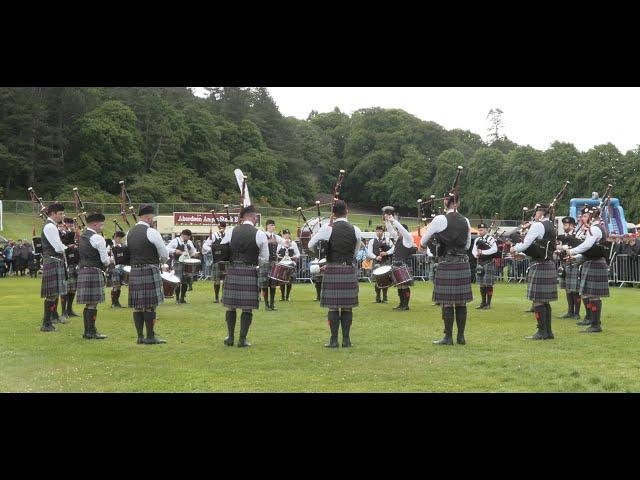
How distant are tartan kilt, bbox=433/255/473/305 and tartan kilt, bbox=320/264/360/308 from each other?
1067mm

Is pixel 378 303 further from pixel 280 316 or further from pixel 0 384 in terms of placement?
pixel 0 384

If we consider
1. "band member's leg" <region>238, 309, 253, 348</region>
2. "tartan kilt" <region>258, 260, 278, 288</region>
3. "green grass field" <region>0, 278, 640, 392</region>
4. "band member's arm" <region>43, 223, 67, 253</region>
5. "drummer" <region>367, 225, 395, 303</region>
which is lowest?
"green grass field" <region>0, 278, 640, 392</region>

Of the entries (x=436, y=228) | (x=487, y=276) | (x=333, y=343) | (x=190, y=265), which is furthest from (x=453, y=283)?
(x=190, y=265)

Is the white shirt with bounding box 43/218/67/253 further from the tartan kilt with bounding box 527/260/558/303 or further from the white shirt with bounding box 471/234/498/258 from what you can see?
the white shirt with bounding box 471/234/498/258

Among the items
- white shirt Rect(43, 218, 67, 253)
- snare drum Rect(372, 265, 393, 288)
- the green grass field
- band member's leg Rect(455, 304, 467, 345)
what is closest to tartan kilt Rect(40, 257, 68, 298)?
white shirt Rect(43, 218, 67, 253)

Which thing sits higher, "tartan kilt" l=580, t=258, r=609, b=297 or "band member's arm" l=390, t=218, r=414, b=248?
"band member's arm" l=390, t=218, r=414, b=248

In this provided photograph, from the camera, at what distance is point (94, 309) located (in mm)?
9664

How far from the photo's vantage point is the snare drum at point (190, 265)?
46.2 feet

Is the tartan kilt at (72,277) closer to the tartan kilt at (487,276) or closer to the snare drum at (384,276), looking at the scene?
the snare drum at (384,276)

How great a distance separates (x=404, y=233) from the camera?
479 inches

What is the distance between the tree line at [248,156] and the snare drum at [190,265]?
110 ft

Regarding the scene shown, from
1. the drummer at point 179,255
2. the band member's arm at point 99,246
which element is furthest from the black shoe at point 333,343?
A: the drummer at point 179,255

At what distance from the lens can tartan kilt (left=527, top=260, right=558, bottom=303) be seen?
9.27 m

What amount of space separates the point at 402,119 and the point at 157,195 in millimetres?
26735
